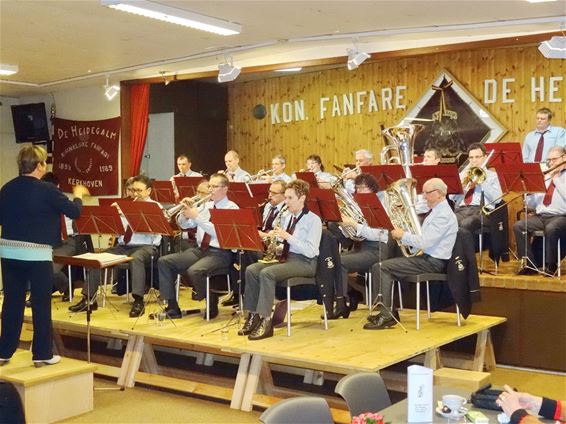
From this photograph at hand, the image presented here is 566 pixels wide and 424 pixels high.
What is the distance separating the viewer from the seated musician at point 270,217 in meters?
7.05

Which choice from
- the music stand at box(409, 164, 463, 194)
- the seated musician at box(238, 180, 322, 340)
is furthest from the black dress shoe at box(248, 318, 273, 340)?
the music stand at box(409, 164, 463, 194)

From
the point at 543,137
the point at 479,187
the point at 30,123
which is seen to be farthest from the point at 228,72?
the point at 30,123

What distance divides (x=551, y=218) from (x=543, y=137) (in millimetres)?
1510

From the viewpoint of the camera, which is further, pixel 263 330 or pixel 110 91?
pixel 110 91

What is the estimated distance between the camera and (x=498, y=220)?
7.90 metres

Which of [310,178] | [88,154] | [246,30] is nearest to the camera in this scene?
[310,178]

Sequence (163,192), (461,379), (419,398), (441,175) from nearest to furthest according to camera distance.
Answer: (419,398)
(461,379)
(441,175)
(163,192)

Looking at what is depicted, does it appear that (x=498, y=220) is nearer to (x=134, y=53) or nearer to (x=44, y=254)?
(x=44, y=254)

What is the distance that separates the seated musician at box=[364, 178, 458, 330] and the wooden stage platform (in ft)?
0.96

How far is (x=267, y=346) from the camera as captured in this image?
5953 millimetres

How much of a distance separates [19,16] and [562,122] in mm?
6454

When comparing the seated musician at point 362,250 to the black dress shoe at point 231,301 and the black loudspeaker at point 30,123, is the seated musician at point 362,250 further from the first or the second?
Result: the black loudspeaker at point 30,123

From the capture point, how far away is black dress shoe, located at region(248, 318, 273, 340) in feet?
20.5

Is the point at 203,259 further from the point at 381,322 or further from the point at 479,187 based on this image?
the point at 479,187
